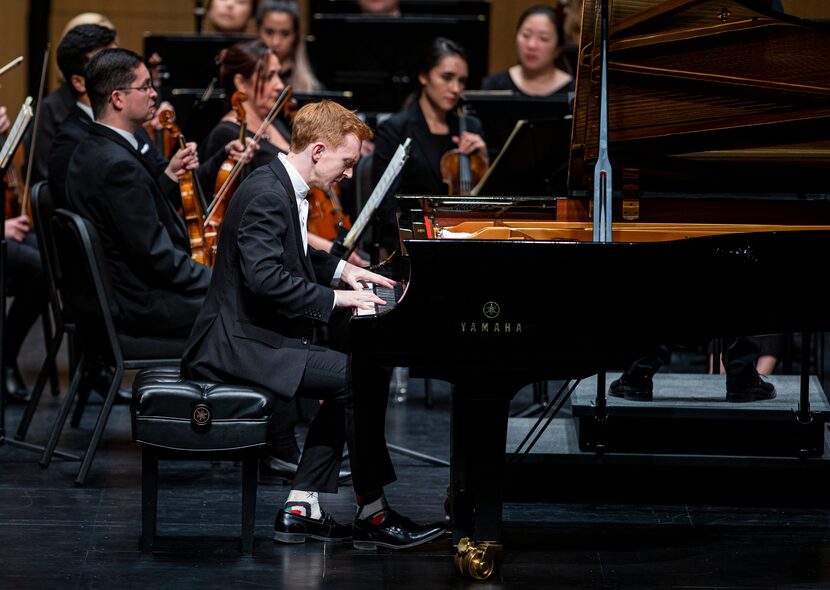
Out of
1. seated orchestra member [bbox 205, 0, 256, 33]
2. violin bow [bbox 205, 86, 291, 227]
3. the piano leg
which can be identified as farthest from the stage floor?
seated orchestra member [bbox 205, 0, 256, 33]

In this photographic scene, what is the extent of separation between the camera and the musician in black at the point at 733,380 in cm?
416

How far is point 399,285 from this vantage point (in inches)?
142

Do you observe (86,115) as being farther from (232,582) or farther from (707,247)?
(707,247)

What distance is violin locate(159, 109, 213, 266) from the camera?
15.1 feet

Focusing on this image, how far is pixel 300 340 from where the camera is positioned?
11.8 feet

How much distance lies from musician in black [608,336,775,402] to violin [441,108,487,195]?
57.4 inches

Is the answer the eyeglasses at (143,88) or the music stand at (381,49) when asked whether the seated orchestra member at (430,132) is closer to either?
the music stand at (381,49)

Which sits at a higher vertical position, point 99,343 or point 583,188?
point 583,188

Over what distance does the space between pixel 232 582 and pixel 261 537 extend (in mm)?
392

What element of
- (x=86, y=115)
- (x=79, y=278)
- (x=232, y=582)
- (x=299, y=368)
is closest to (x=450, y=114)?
(x=86, y=115)

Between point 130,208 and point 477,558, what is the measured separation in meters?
1.72

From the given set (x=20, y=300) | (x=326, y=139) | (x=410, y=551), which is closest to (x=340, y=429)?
(x=410, y=551)

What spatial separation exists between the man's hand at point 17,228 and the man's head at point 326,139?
1.98 m

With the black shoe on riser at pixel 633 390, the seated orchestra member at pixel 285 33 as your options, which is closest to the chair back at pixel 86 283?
the black shoe on riser at pixel 633 390
